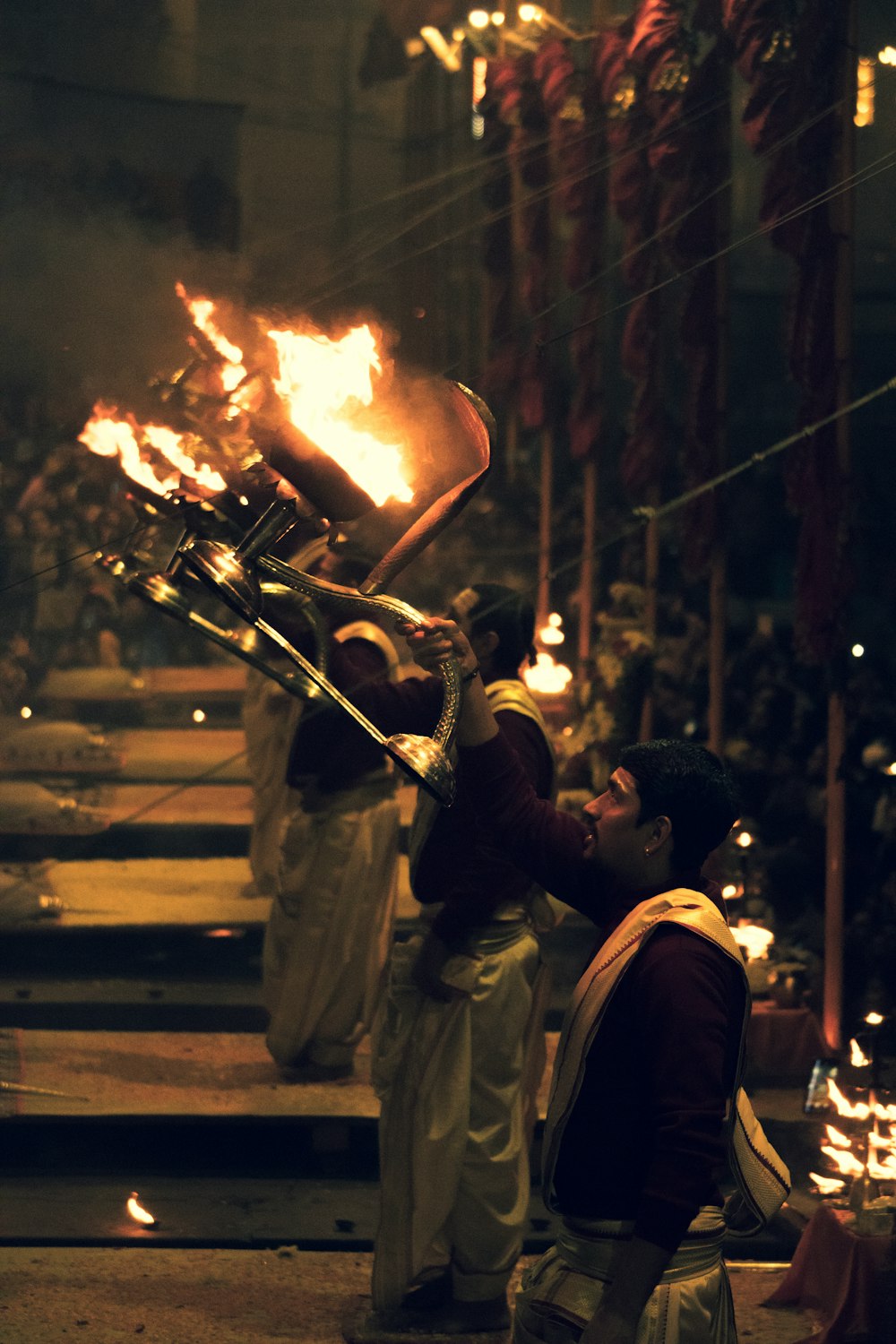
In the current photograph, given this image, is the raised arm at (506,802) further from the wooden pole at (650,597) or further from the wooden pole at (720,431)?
the wooden pole at (650,597)

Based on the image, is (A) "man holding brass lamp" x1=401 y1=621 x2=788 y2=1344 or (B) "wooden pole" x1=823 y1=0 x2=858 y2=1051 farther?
(B) "wooden pole" x1=823 y1=0 x2=858 y2=1051

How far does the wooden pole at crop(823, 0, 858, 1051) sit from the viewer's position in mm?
6750

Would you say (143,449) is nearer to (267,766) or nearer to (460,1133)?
(460,1133)

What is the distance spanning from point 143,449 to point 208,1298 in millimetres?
2797

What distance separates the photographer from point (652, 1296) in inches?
115

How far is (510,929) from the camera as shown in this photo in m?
5.07

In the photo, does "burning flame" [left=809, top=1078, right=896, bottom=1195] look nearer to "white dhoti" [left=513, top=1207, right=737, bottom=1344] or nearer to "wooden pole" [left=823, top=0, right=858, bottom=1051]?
"wooden pole" [left=823, top=0, right=858, bottom=1051]

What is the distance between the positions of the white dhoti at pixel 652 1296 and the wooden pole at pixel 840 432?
423 centimetres

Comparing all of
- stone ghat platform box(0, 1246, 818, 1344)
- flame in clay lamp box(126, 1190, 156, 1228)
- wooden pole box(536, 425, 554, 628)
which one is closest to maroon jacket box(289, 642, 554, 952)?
stone ghat platform box(0, 1246, 818, 1344)

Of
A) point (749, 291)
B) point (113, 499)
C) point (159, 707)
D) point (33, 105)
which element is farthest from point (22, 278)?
point (749, 291)

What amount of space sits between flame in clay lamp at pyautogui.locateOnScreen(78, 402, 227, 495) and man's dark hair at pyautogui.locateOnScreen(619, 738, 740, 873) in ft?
3.53

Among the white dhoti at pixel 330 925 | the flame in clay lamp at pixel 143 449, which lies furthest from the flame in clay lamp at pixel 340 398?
the white dhoti at pixel 330 925

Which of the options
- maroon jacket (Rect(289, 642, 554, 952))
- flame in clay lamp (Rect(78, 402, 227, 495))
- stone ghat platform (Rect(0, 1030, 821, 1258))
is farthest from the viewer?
stone ghat platform (Rect(0, 1030, 821, 1258))

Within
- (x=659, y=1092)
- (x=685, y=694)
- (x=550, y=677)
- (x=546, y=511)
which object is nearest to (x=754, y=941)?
(x=685, y=694)
